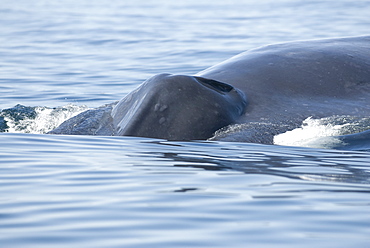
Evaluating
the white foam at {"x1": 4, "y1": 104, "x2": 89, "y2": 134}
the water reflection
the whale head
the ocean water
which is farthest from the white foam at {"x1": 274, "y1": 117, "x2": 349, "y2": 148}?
the white foam at {"x1": 4, "y1": 104, "x2": 89, "y2": 134}

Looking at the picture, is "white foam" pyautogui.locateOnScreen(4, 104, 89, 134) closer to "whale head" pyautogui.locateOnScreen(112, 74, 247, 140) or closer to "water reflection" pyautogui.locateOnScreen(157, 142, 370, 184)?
"whale head" pyautogui.locateOnScreen(112, 74, 247, 140)

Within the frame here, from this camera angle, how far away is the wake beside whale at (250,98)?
6.94m

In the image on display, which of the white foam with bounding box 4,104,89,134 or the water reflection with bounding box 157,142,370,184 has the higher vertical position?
the water reflection with bounding box 157,142,370,184

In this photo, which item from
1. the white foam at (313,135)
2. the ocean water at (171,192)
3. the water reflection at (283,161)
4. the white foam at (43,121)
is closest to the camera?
the ocean water at (171,192)

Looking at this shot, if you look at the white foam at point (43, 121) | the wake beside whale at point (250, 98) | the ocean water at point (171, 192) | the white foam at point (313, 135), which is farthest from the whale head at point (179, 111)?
the white foam at point (43, 121)

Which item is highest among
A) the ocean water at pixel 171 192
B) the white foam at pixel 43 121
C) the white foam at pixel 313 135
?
the ocean water at pixel 171 192

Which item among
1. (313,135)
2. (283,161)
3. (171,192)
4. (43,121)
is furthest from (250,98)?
(43,121)

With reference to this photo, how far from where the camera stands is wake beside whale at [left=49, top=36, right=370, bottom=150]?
22.8ft

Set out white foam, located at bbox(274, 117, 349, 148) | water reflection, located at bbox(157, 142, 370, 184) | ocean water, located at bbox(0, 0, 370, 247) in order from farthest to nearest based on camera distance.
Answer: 1. white foam, located at bbox(274, 117, 349, 148)
2. water reflection, located at bbox(157, 142, 370, 184)
3. ocean water, located at bbox(0, 0, 370, 247)

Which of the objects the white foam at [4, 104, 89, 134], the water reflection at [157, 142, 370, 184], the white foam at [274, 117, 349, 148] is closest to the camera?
the water reflection at [157, 142, 370, 184]

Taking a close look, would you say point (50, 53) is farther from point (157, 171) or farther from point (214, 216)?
point (214, 216)

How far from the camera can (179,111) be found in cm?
691

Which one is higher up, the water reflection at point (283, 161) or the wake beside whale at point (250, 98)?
the wake beside whale at point (250, 98)

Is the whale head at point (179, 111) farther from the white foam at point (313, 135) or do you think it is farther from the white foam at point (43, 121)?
the white foam at point (43, 121)
